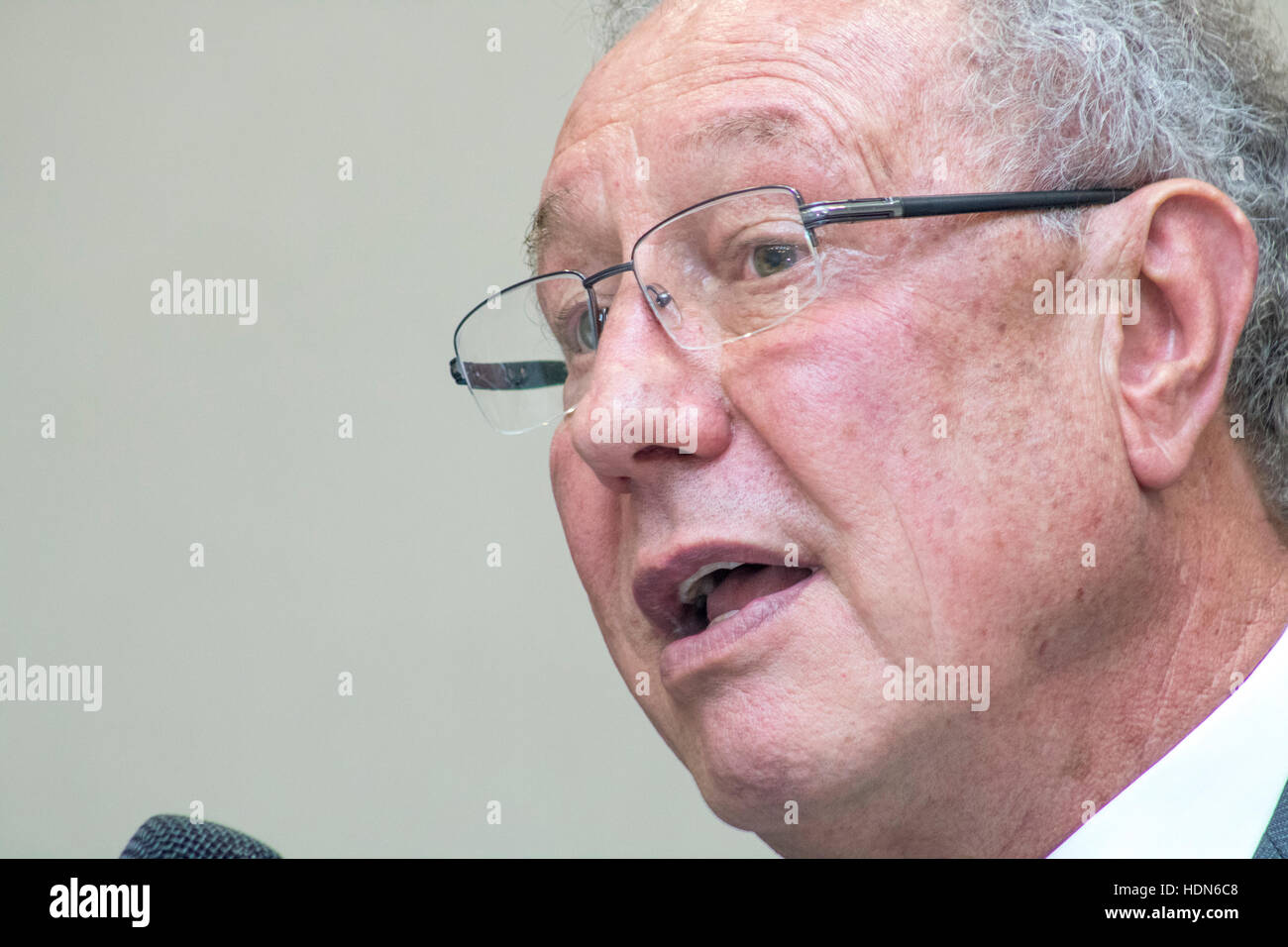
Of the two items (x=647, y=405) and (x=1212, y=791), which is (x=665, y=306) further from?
(x=1212, y=791)

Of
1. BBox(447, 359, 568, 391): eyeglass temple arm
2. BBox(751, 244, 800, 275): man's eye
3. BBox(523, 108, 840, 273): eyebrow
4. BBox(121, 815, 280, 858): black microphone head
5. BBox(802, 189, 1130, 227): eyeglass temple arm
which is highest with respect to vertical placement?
BBox(523, 108, 840, 273): eyebrow

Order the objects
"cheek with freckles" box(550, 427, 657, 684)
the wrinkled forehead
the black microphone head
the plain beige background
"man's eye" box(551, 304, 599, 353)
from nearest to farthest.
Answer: the black microphone head → the wrinkled forehead → "cheek with freckles" box(550, 427, 657, 684) → "man's eye" box(551, 304, 599, 353) → the plain beige background

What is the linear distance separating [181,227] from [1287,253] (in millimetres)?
2052

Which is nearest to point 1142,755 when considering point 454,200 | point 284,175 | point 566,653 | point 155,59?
point 566,653

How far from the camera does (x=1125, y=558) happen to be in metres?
1.16

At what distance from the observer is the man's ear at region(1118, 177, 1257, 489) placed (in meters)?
1.17

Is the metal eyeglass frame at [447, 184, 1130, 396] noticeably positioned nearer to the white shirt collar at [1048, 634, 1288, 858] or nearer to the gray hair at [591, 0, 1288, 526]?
the gray hair at [591, 0, 1288, 526]

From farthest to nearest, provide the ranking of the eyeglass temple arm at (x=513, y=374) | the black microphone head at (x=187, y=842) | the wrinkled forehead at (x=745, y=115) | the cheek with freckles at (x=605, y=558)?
the eyeglass temple arm at (x=513, y=374) < the cheek with freckles at (x=605, y=558) < the wrinkled forehead at (x=745, y=115) < the black microphone head at (x=187, y=842)

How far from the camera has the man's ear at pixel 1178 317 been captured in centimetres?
117

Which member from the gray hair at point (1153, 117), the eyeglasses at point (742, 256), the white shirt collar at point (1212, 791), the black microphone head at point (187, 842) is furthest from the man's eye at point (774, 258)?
the black microphone head at point (187, 842)

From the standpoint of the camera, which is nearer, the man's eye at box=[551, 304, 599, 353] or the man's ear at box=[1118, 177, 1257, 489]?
the man's ear at box=[1118, 177, 1257, 489]

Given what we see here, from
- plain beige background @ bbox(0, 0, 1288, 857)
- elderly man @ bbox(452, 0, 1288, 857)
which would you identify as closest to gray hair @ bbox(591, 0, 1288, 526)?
elderly man @ bbox(452, 0, 1288, 857)

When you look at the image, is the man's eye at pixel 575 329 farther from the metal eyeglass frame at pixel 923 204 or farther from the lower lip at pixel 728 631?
the lower lip at pixel 728 631

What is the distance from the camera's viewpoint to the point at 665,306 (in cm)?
123
